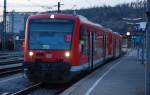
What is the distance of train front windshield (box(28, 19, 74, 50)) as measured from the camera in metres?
21.7

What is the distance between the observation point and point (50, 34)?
859 inches

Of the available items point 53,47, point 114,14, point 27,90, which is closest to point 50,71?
point 53,47

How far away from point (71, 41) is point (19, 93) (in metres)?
4.09

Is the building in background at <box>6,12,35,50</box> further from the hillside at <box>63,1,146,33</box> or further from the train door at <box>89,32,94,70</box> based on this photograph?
the train door at <box>89,32,94,70</box>

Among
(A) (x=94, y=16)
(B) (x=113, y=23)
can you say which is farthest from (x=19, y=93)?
(B) (x=113, y=23)

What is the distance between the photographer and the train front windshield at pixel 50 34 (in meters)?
21.7

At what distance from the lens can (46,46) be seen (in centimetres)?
2169

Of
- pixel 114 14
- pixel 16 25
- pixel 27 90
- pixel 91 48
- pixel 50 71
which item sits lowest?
pixel 27 90

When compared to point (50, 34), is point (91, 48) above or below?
below

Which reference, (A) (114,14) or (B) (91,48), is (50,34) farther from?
(A) (114,14)

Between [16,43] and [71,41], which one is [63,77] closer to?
[71,41]

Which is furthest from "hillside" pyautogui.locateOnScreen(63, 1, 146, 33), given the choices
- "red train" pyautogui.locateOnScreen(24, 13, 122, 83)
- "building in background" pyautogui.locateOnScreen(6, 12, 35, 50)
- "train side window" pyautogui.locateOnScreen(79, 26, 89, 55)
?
"red train" pyautogui.locateOnScreen(24, 13, 122, 83)

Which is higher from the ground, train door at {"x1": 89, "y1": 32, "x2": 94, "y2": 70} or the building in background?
the building in background

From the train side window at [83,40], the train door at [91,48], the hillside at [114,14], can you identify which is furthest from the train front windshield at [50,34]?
the hillside at [114,14]
